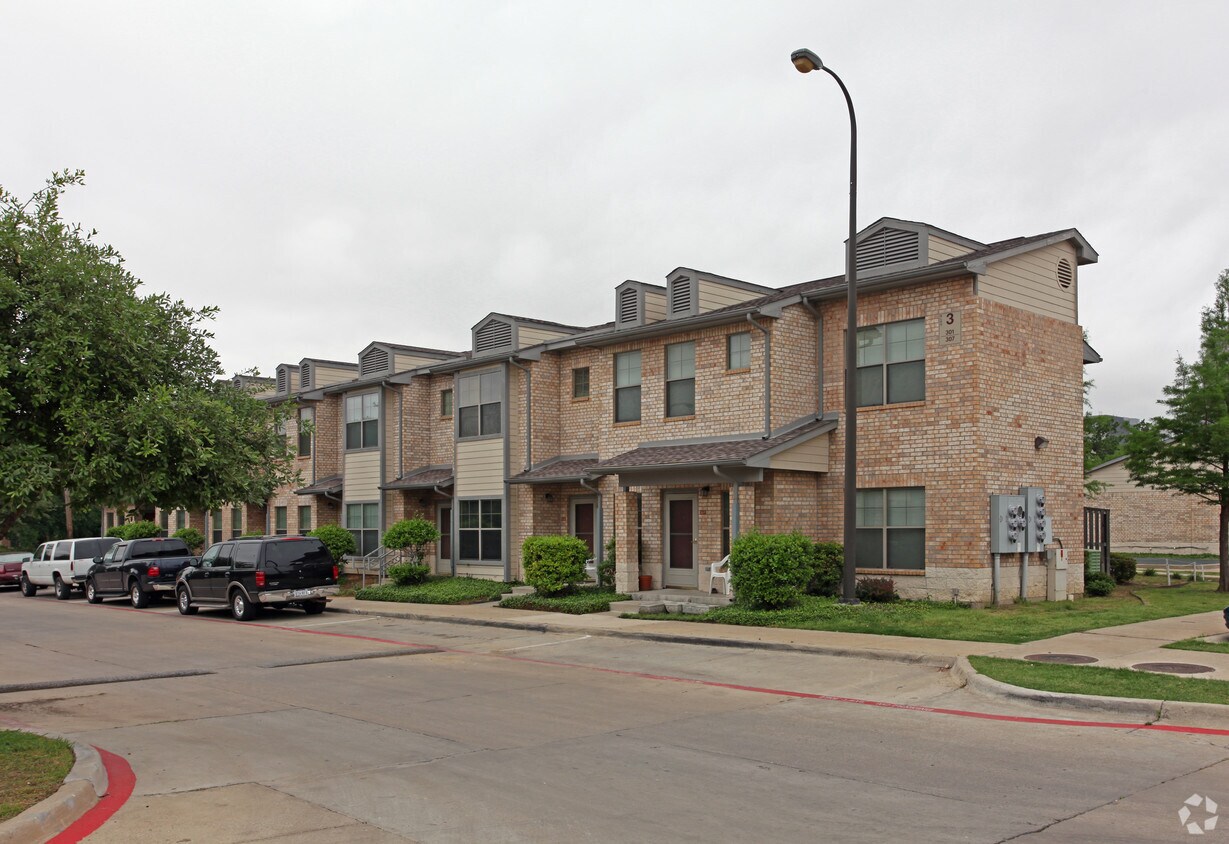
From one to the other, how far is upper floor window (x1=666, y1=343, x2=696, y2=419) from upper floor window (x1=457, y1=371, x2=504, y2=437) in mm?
6326

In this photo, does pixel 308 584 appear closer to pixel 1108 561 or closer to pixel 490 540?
pixel 490 540

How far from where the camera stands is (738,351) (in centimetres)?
2250

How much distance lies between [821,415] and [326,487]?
19.6 meters

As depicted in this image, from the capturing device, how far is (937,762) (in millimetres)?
8719

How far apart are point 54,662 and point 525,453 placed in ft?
44.0

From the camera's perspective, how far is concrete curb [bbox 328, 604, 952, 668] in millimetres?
14125

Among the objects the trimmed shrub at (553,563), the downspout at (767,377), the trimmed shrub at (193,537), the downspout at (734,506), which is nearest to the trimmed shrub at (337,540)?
the trimmed shrub at (553,563)

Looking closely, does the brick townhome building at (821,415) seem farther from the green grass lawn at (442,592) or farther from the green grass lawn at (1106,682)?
the green grass lawn at (1106,682)

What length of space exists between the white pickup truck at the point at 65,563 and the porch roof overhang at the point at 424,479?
9.02 meters

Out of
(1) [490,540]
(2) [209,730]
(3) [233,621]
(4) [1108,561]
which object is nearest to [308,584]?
(3) [233,621]

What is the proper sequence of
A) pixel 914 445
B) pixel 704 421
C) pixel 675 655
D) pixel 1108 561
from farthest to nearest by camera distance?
pixel 1108 561
pixel 704 421
pixel 914 445
pixel 675 655

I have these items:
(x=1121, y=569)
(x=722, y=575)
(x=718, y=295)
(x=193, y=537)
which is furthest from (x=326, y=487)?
(x=1121, y=569)

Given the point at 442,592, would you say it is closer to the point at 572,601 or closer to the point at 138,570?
the point at 572,601

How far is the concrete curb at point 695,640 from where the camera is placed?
46.3 feet
